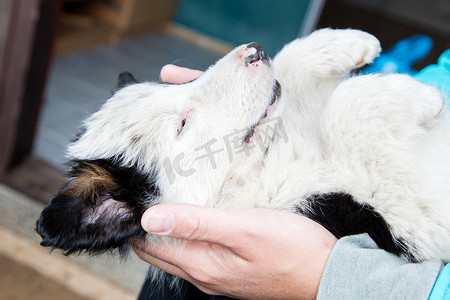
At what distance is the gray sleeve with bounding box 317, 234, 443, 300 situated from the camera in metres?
1.19

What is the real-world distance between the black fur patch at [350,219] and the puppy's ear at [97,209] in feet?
1.84

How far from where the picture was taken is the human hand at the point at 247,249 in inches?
47.7

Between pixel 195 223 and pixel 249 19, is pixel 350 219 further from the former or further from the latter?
pixel 249 19

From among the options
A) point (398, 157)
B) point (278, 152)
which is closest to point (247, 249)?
point (278, 152)

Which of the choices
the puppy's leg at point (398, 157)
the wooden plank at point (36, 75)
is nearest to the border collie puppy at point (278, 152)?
the puppy's leg at point (398, 157)

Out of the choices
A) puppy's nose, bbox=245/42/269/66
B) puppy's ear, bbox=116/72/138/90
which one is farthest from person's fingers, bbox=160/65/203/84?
puppy's nose, bbox=245/42/269/66

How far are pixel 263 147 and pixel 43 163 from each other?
2754 mm

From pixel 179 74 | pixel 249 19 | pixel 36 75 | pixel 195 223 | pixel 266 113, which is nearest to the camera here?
pixel 195 223

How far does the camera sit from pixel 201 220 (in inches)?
48.0

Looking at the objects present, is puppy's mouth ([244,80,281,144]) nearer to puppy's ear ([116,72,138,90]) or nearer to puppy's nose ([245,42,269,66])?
puppy's nose ([245,42,269,66])

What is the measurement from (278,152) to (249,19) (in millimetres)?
6496

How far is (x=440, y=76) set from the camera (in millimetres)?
1697

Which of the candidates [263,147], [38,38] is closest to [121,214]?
[263,147]

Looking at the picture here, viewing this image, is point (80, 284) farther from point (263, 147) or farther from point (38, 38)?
point (263, 147)
